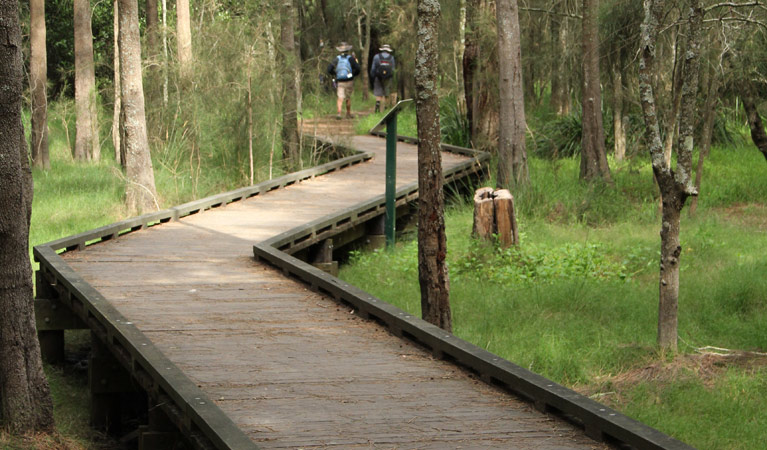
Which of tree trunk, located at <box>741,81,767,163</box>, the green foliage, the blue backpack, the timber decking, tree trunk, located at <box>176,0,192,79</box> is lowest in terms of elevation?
the timber decking

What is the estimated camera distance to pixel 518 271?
10.2 m

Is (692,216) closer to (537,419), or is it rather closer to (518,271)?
(518,271)

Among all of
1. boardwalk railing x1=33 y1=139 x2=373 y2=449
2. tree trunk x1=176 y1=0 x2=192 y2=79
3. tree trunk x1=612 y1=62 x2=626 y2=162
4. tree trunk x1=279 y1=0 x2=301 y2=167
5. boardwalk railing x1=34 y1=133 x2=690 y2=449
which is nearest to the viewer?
boardwalk railing x1=34 y1=133 x2=690 y2=449

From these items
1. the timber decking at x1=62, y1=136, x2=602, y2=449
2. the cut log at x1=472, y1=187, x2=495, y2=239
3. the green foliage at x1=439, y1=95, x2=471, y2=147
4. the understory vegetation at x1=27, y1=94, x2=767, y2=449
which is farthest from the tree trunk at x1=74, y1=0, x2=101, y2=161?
the cut log at x1=472, y1=187, x2=495, y2=239

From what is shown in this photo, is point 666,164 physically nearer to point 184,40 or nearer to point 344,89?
point 184,40

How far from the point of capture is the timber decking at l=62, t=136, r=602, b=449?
15.4 ft

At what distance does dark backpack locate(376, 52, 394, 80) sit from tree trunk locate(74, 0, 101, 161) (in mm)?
8211

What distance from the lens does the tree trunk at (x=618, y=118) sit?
1648cm

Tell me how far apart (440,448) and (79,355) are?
6.33 m

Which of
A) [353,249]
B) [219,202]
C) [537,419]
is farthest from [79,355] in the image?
[537,419]

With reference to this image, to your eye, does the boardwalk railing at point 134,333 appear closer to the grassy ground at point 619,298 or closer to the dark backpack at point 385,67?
the grassy ground at point 619,298

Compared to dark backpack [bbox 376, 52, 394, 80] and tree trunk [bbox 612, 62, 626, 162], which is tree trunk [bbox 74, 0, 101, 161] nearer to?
dark backpack [bbox 376, 52, 394, 80]

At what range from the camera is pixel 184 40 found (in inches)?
631

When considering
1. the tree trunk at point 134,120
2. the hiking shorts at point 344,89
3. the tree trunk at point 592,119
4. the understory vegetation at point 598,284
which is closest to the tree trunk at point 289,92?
the understory vegetation at point 598,284
